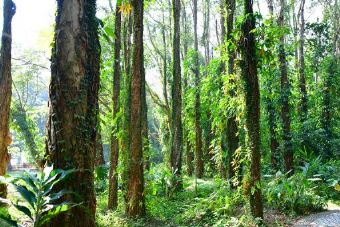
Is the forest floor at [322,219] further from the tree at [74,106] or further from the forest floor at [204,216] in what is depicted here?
the tree at [74,106]

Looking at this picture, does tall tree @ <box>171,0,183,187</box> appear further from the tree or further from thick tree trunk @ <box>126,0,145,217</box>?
the tree

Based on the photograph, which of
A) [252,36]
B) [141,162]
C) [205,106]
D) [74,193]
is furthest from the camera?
[205,106]

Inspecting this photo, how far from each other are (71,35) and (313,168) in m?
9.89

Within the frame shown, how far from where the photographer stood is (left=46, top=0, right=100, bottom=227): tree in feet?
12.9

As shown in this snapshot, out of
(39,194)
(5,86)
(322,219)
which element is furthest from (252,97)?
(5,86)

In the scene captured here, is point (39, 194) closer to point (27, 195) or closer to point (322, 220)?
point (27, 195)

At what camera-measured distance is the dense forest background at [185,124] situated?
13.3 feet

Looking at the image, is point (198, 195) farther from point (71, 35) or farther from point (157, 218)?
point (71, 35)

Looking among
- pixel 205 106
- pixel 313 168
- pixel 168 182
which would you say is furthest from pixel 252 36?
pixel 205 106

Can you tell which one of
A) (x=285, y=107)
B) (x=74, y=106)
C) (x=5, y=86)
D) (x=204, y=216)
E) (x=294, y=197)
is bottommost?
(x=204, y=216)

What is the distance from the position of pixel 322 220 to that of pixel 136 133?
186 inches

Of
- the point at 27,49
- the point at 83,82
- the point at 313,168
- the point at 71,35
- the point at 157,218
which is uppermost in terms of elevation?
the point at 27,49

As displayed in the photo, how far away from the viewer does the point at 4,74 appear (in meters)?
9.72

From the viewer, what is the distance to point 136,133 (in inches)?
368
